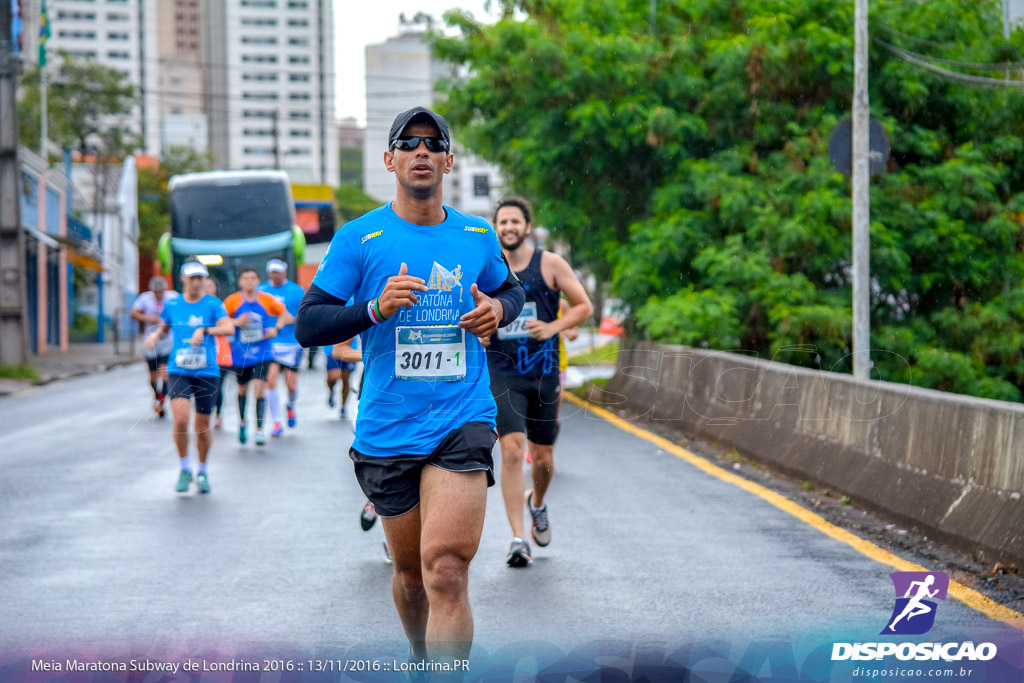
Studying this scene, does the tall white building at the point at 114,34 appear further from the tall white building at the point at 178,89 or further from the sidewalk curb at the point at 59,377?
the sidewalk curb at the point at 59,377

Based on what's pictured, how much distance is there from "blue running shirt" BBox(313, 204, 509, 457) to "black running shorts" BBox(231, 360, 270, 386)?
31.2 ft

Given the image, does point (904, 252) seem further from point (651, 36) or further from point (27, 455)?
point (27, 455)

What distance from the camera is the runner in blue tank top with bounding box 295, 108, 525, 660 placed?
13.0 feet

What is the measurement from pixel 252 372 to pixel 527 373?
7015 mm

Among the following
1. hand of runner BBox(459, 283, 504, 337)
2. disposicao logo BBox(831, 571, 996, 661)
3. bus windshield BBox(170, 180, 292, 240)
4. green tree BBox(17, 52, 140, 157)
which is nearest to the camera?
hand of runner BBox(459, 283, 504, 337)

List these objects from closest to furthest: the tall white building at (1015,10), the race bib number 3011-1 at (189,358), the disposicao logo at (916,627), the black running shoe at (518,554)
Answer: the disposicao logo at (916,627) → the black running shoe at (518,554) → the race bib number 3011-1 at (189,358) → the tall white building at (1015,10)

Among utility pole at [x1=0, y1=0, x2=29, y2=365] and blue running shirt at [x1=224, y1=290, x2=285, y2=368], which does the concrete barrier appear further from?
utility pole at [x1=0, y1=0, x2=29, y2=365]

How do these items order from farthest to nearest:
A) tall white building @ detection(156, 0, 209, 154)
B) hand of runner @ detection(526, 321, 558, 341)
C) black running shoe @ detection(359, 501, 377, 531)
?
tall white building @ detection(156, 0, 209, 154) < black running shoe @ detection(359, 501, 377, 531) < hand of runner @ detection(526, 321, 558, 341)

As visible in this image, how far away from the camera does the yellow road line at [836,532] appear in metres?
5.51

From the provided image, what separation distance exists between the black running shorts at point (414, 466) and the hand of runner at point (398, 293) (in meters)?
0.46

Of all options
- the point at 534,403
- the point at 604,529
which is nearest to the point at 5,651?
the point at 534,403

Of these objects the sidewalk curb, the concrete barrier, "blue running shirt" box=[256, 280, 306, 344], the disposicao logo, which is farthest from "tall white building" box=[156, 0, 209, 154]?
the disposicao logo

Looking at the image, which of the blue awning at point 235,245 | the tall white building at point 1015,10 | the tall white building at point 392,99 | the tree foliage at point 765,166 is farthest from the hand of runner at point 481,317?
the tall white building at point 392,99

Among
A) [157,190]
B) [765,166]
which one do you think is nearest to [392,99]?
[157,190]
